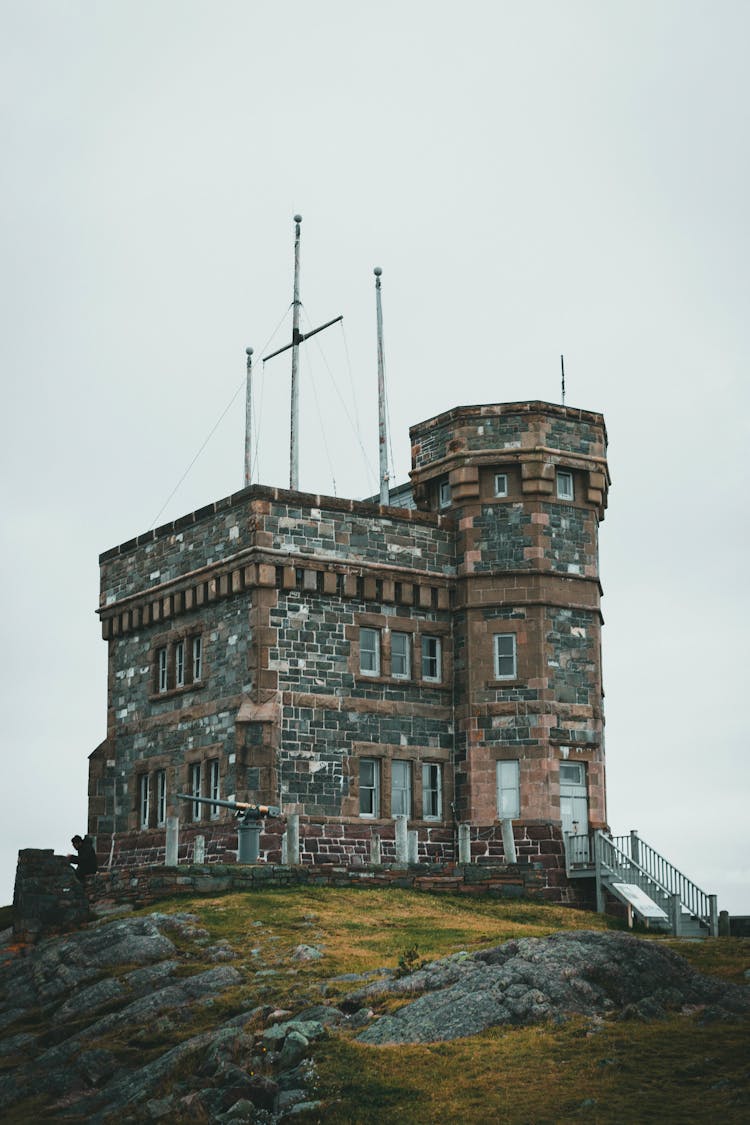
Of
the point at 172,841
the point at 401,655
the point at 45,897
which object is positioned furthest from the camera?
the point at 401,655

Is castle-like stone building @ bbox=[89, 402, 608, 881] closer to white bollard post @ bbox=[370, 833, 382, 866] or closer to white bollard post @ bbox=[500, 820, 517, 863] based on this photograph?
white bollard post @ bbox=[500, 820, 517, 863]

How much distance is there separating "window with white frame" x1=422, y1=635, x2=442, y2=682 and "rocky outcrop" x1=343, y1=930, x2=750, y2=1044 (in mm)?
18170

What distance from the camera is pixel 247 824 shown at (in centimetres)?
3609

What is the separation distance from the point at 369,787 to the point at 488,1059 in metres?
20.1

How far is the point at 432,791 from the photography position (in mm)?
41812

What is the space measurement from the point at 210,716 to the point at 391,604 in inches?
218

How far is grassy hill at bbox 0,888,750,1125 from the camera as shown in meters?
18.8

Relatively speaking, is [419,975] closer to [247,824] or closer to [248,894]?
[248,894]

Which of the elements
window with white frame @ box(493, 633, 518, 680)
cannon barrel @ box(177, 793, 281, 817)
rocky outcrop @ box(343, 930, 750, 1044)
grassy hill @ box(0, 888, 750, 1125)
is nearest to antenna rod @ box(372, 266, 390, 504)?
window with white frame @ box(493, 633, 518, 680)

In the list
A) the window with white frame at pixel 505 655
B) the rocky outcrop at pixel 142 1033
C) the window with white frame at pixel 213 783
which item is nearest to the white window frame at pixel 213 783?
the window with white frame at pixel 213 783

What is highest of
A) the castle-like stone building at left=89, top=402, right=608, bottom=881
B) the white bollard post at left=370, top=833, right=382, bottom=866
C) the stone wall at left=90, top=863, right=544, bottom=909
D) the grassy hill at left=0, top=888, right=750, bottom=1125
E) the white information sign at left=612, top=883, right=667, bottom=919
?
the castle-like stone building at left=89, top=402, right=608, bottom=881

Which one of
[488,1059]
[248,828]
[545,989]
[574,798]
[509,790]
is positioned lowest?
[488,1059]

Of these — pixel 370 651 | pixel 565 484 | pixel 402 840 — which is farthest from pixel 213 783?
pixel 565 484

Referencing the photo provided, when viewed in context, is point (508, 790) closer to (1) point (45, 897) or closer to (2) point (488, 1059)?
(1) point (45, 897)
